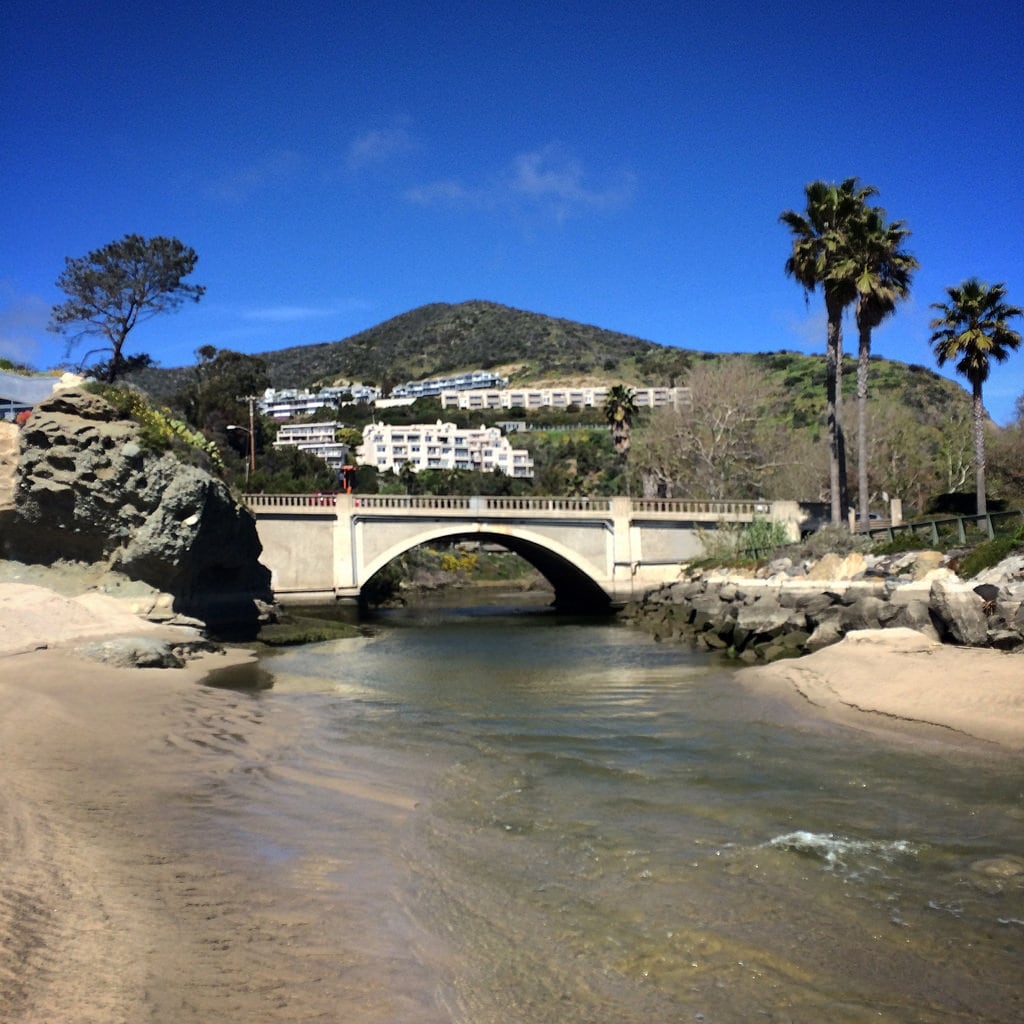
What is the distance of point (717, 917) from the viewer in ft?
→ 20.8

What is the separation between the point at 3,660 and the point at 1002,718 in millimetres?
15475

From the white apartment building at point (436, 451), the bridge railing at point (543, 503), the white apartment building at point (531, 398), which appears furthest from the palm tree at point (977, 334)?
the white apartment building at point (531, 398)

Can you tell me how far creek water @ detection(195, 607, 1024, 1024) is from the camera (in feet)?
17.3

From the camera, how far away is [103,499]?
2353cm

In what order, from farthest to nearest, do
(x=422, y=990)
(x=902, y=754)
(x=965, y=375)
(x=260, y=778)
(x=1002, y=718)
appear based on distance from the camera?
(x=965, y=375) < (x=1002, y=718) < (x=902, y=754) < (x=260, y=778) < (x=422, y=990)

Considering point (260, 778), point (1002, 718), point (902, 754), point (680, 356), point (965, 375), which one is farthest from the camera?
point (680, 356)

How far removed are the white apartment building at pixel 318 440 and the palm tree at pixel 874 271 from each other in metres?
94.1

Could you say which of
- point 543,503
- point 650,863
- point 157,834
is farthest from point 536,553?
point 157,834

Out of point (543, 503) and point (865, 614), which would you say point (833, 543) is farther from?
point (543, 503)

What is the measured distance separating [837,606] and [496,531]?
23.0 meters

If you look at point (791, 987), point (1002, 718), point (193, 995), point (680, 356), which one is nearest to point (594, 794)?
point (791, 987)

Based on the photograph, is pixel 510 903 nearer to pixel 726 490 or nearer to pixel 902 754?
pixel 902 754

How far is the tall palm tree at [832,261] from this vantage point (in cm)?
3500

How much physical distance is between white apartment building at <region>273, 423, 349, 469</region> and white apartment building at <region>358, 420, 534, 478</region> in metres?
3.28
